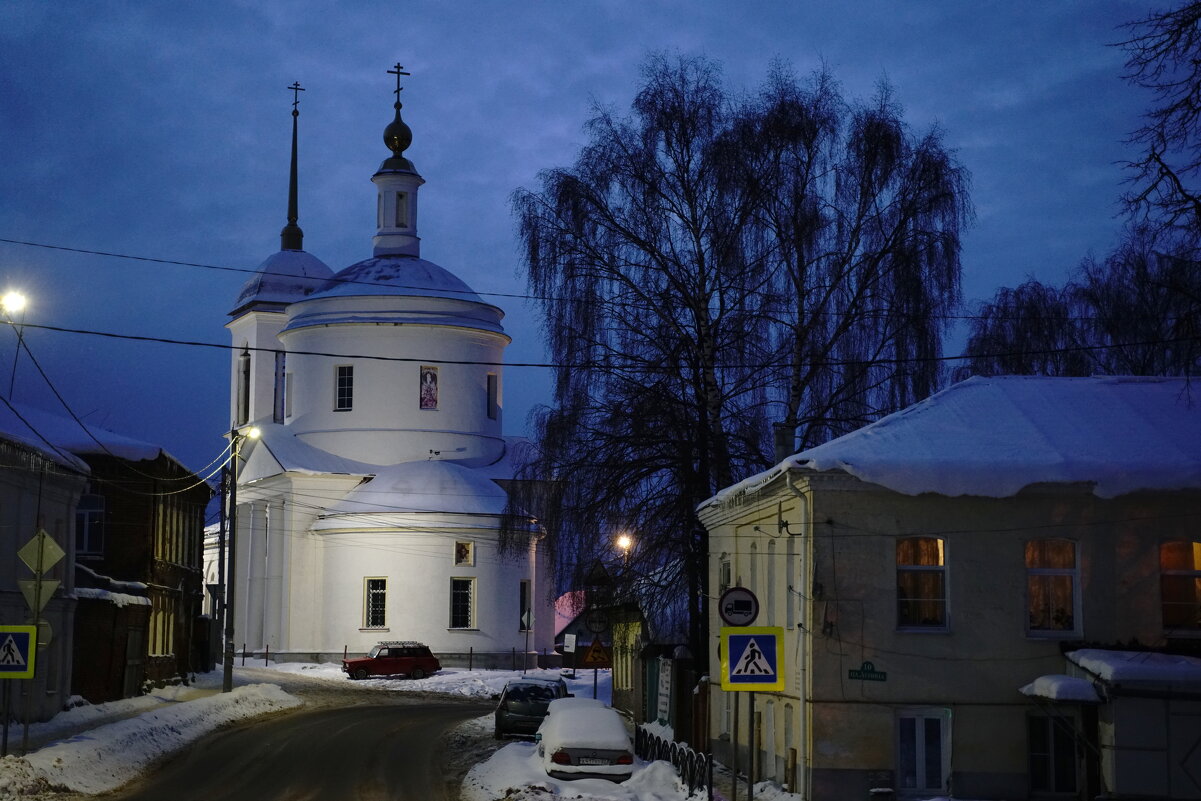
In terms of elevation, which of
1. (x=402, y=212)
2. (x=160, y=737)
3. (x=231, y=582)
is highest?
(x=402, y=212)

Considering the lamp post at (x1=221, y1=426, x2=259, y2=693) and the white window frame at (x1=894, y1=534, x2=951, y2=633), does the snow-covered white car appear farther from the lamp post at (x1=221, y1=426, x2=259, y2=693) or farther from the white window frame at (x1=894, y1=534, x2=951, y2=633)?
the lamp post at (x1=221, y1=426, x2=259, y2=693)

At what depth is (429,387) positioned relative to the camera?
2564 inches

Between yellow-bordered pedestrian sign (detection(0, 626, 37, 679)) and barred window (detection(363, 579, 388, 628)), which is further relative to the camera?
barred window (detection(363, 579, 388, 628))

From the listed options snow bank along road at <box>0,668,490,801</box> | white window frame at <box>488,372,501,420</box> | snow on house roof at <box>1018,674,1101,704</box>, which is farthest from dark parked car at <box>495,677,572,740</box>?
white window frame at <box>488,372,501,420</box>

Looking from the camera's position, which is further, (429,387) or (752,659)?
(429,387)

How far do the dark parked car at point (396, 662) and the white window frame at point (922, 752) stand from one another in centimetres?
3540

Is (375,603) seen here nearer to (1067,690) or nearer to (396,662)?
(396,662)

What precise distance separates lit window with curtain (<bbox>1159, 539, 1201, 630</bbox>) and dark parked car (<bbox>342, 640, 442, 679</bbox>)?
36.4m

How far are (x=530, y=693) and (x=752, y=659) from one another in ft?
49.0

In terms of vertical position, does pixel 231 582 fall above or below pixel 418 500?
below

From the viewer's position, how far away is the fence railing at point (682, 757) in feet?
63.1

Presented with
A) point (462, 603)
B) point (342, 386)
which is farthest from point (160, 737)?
point (342, 386)

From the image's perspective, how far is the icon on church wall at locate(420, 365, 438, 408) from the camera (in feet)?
213

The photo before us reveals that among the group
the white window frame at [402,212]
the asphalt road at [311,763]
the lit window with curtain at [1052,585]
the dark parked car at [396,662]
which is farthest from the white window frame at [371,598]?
the lit window with curtain at [1052,585]
